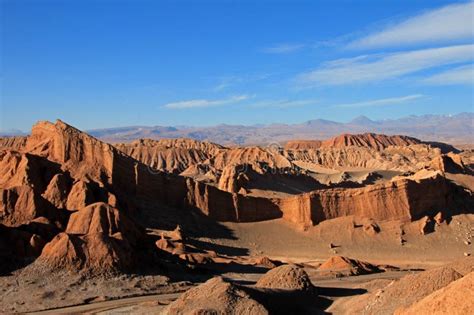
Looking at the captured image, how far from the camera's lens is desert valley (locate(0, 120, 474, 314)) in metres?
25.2

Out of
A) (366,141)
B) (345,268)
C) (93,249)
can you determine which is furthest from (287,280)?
(366,141)

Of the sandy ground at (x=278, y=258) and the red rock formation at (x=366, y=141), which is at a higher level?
the red rock formation at (x=366, y=141)

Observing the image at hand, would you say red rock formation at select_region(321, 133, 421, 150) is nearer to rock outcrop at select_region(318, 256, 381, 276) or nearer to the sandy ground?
the sandy ground

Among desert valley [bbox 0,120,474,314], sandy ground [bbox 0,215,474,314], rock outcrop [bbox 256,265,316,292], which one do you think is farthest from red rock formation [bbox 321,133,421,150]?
rock outcrop [bbox 256,265,316,292]

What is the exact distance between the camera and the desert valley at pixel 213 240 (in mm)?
25172

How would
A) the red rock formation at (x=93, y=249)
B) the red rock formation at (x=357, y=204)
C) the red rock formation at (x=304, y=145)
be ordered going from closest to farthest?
the red rock formation at (x=93, y=249) → the red rock formation at (x=357, y=204) → the red rock formation at (x=304, y=145)

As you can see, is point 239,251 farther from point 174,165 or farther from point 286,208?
point 174,165

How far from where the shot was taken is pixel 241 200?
54156 millimetres

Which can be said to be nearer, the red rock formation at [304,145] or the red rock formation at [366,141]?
the red rock formation at [366,141]

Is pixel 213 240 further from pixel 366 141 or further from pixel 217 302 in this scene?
pixel 366 141

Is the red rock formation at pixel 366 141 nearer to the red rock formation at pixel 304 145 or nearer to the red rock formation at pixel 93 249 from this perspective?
the red rock formation at pixel 304 145

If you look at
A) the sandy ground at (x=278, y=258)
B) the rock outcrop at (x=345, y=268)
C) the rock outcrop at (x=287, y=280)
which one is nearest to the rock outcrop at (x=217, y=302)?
the sandy ground at (x=278, y=258)

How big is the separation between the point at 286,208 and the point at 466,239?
650 inches

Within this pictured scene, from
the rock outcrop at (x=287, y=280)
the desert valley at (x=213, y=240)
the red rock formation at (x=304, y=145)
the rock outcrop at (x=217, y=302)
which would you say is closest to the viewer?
the rock outcrop at (x=217, y=302)
